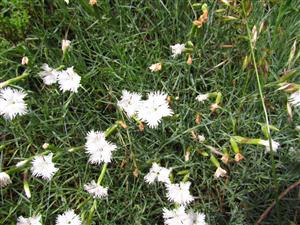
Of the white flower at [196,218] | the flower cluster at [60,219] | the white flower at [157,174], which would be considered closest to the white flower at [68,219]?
the flower cluster at [60,219]

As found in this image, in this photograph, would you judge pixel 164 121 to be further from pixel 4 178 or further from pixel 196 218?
pixel 4 178

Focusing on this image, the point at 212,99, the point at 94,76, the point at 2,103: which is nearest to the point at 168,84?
the point at 212,99

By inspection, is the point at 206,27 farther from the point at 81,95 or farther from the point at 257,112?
the point at 81,95

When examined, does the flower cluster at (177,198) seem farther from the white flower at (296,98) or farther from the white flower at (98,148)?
the white flower at (296,98)

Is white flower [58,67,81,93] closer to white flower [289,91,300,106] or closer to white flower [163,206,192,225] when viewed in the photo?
white flower [163,206,192,225]

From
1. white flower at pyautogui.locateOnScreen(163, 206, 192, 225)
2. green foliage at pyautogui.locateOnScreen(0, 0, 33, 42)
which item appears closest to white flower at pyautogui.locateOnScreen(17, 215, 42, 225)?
white flower at pyautogui.locateOnScreen(163, 206, 192, 225)
